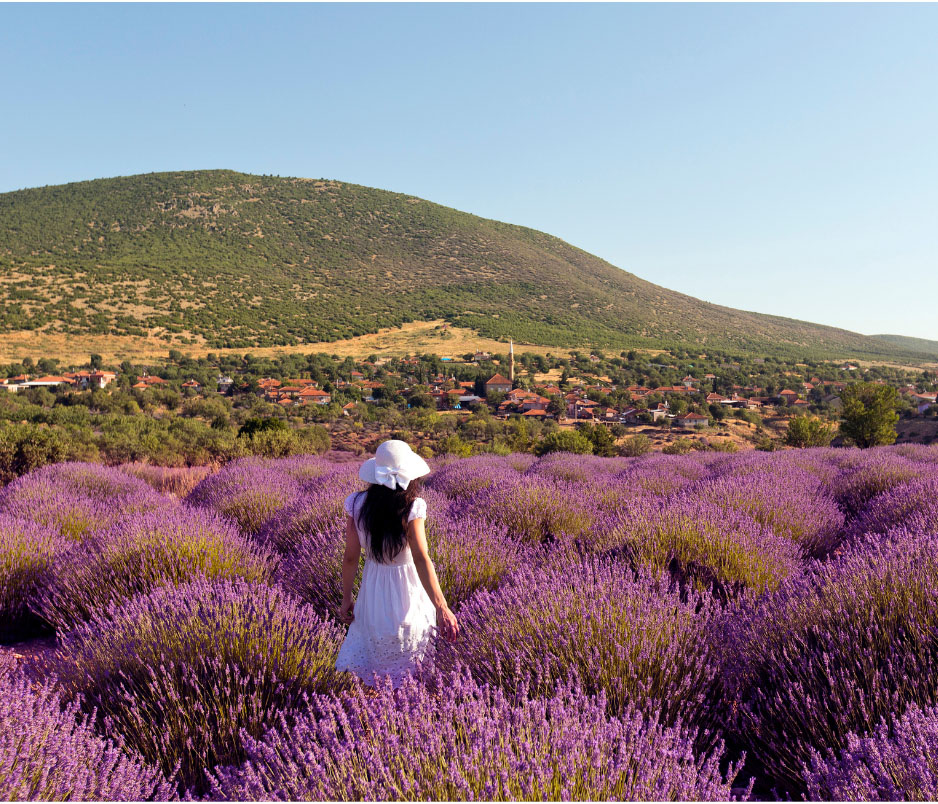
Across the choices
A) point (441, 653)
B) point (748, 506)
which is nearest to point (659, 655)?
point (441, 653)

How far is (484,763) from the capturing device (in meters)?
1.53

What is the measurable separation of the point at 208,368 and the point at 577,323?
50814 mm

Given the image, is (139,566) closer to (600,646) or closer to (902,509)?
(600,646)

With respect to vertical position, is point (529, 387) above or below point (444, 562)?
below

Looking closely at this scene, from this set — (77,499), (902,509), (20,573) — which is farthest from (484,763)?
(77,499)

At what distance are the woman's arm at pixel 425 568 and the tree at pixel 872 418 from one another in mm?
33627

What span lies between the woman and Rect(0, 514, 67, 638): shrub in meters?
2.94

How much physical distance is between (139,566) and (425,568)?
2.57 metres

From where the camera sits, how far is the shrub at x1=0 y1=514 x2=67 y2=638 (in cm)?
419

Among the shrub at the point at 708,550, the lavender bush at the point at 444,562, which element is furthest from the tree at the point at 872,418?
the lavender bush at the point at 444,562

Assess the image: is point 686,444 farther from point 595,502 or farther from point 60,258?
point 60,258

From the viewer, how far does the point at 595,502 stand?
5863 mm

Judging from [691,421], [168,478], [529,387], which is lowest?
[691,421]

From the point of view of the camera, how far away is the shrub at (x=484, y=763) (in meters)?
1.47
